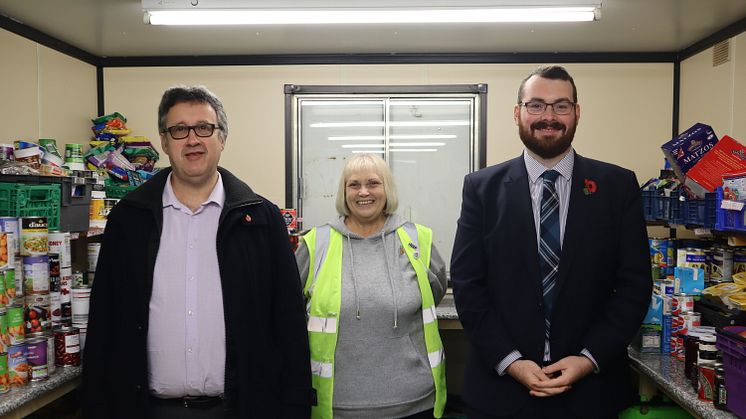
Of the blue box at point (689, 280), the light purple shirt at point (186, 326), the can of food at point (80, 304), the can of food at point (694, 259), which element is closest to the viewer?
the light purple shirt at point (186, 326)

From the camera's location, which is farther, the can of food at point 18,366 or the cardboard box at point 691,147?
the cardboard box at point 691,147

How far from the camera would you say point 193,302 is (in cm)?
167

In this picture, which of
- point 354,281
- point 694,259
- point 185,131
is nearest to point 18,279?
point 185,131

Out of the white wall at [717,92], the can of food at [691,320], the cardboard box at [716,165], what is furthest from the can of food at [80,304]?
the white wall at [717,92]

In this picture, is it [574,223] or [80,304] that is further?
[80,304]

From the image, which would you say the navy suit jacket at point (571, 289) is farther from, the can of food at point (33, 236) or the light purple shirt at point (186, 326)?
the can of food at point (33, 236)

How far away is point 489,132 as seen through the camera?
4016mm

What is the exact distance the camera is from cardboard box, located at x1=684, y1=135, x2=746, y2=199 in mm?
2457

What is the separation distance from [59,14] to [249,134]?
4.67 feet

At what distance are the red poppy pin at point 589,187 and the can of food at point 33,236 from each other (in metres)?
1.86

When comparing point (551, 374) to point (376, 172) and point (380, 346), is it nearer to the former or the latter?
point (380, 346)

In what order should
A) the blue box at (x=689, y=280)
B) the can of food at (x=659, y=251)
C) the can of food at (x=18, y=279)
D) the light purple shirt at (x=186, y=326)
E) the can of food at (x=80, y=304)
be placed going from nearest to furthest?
the light purple shirt at (x=186, y=326) < the can of food at (x=18, y=279) < the can of food at (x=80, y=304) < the blue box at (x=689, y=280) < the can of food at (x=659, y=251)

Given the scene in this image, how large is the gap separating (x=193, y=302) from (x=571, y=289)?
1.15 meters

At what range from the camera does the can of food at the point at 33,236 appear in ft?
6.30
